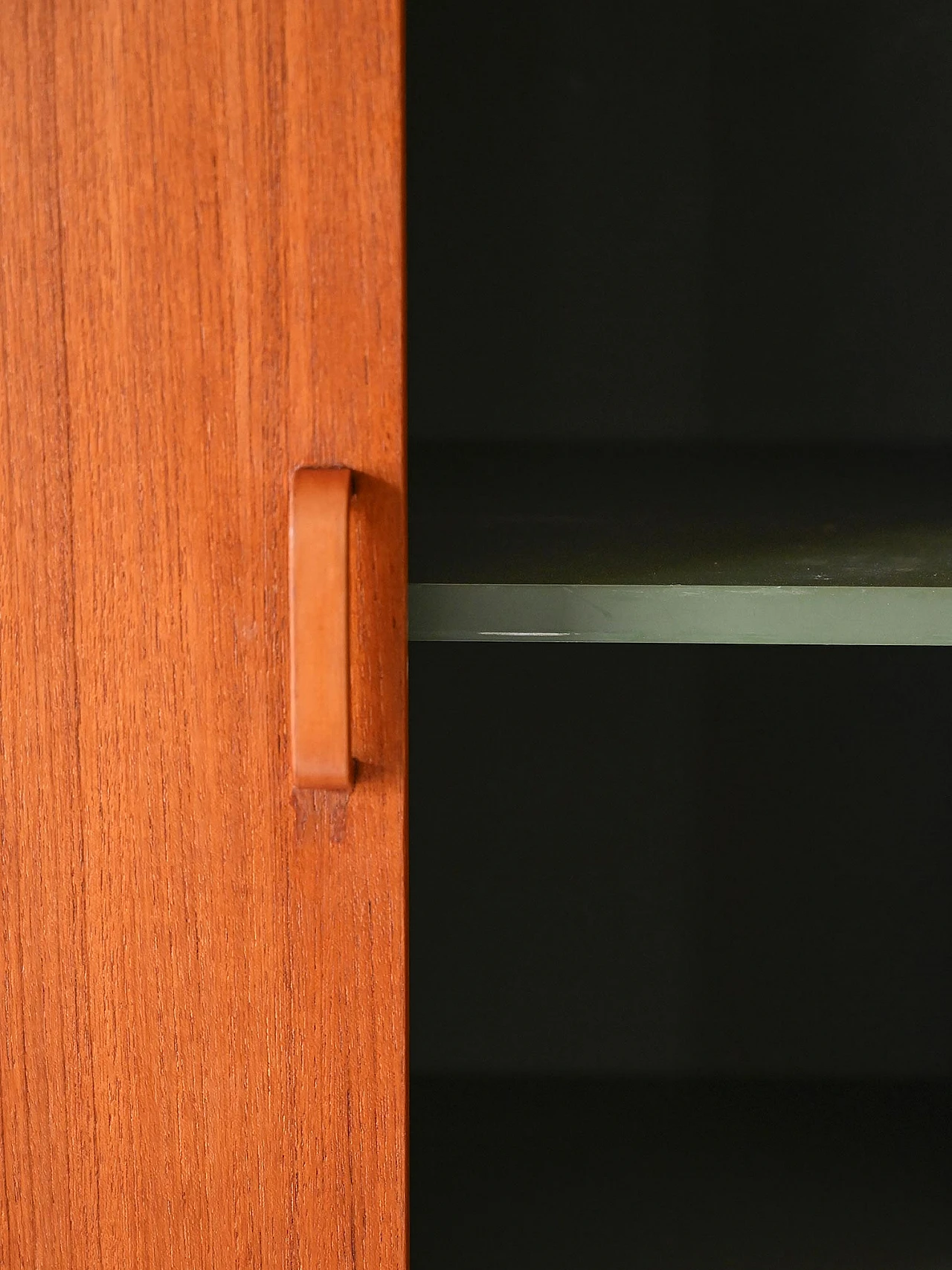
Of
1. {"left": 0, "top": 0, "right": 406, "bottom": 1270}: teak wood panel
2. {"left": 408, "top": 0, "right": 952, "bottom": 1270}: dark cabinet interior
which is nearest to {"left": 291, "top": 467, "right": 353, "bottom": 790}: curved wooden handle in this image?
{"left": 0, "top": 0, "right": 406, "bottom": 1270}: teak wood panel

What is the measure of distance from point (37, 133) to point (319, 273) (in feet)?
0.36

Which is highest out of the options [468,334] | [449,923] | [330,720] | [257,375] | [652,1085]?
[468,334]

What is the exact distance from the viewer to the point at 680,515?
24.0 inches

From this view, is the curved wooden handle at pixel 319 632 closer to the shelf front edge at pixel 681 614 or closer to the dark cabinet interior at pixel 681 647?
the shelf front edge at pixel 681 614

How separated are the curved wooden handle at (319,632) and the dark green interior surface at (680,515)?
75 millimetres

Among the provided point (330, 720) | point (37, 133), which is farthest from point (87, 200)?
point (330, 720)

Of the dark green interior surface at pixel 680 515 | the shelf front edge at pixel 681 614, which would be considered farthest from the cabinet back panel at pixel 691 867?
the shelf front edge at pixel 681 614

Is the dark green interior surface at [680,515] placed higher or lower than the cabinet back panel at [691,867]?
higher

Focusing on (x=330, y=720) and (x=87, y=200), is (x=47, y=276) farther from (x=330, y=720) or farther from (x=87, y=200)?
(x=330, y=720)

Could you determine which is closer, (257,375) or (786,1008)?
(257,375)

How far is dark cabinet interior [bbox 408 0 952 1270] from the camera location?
0.77 metres

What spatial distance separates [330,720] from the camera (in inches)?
14.4

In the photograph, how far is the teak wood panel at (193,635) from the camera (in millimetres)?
369

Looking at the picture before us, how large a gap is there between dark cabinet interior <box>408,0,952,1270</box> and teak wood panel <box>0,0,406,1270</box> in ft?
1.10
